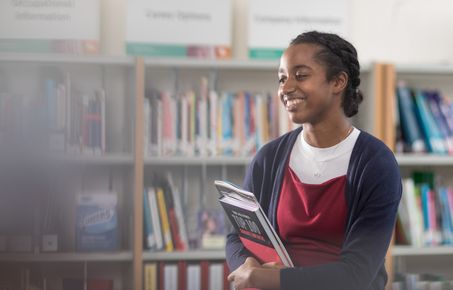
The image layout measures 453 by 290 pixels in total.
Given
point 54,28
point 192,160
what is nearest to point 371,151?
point 192,160

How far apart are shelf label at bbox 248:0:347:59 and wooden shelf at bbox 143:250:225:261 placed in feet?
2.92

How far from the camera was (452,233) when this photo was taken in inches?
100

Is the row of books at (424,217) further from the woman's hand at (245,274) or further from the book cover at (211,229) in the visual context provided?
the woman's hand at (245,274)

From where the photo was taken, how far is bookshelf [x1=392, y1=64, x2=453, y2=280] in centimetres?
254

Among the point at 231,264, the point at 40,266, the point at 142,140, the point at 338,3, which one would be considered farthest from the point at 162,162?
the point at 40,266

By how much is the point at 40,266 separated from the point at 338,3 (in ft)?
8.18

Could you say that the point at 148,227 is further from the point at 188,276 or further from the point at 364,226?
the point at 364,226

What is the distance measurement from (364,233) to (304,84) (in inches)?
10.5

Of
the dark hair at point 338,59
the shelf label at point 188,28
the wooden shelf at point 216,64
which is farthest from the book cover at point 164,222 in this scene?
the dark hair at point 338,59

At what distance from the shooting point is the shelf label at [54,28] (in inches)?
100

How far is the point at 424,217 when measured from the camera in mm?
2553

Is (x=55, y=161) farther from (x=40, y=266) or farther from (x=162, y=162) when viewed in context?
(x=162, y=162)

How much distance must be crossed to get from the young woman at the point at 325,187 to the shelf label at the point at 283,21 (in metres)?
1.64

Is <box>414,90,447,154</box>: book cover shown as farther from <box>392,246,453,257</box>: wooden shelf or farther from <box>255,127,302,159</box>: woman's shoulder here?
<box>255,127,302,159</box>: woman's shoulder
